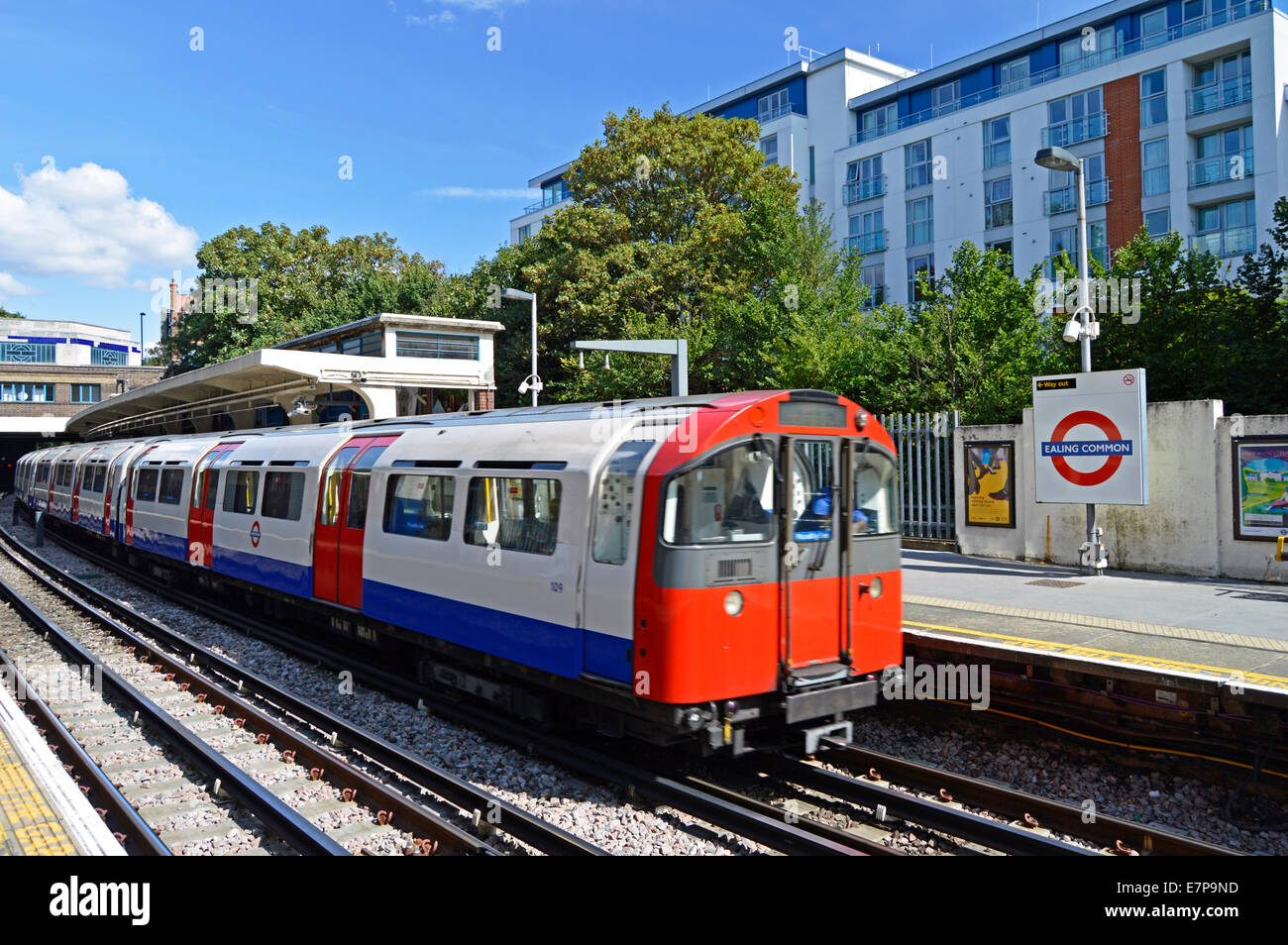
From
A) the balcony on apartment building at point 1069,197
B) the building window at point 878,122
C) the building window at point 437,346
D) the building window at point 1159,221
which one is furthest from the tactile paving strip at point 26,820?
the building window at point 878,122

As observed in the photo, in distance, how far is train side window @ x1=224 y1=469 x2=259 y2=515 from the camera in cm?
1376

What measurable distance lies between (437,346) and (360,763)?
65.0 ft

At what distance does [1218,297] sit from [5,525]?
39.4 meters

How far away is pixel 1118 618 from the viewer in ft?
32.2

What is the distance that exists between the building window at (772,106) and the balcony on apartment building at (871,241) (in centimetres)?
844

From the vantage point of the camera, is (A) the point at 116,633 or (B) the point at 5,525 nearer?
(A) the point at 116,633

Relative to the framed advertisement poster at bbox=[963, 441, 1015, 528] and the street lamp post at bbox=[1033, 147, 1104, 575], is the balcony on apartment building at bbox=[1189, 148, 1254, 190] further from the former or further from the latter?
the framed advertisement poster at bbox=[963, 441, 1015, 528]

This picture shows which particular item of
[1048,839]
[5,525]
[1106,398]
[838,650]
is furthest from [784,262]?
[5,525]

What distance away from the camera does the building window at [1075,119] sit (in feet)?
116

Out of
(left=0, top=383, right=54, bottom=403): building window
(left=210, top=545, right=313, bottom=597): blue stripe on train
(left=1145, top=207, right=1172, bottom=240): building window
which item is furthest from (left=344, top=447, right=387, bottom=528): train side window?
(left=0, top=383, right=54, bottom=403): building window

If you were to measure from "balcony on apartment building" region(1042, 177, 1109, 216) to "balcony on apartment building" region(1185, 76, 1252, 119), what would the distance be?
11.5 ft

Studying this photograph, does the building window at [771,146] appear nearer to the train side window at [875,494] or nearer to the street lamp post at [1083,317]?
the street lamp post at [1083,317]

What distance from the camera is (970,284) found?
19.1m
